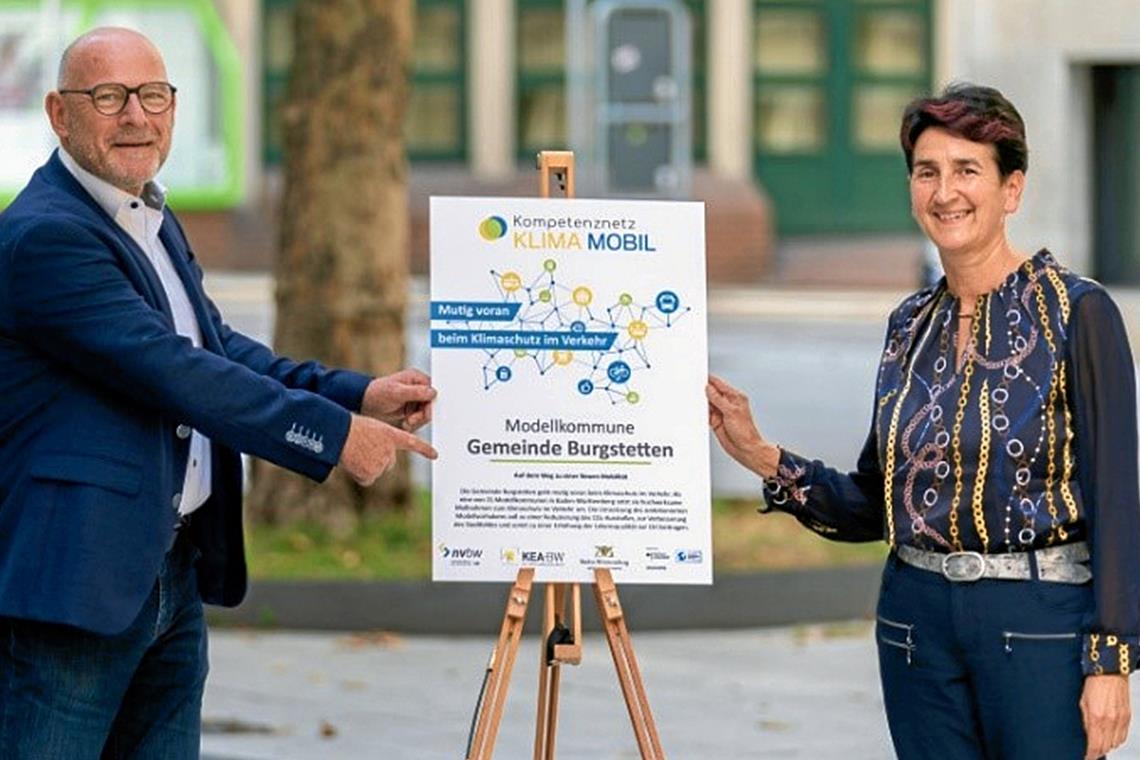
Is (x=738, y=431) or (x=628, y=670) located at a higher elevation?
(x=738, y=431)

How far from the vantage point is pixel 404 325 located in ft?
41.7

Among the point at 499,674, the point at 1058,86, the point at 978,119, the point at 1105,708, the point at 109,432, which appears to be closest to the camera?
the point at 1105,708

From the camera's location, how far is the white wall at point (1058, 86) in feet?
74.3

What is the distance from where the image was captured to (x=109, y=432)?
209 inches

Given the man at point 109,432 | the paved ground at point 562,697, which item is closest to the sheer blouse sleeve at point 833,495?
the man at point 109,432

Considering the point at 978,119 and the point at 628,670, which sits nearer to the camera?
the point at 978,119

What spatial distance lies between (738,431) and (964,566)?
33.1 inches

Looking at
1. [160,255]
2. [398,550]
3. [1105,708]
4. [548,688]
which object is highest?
[160,255]

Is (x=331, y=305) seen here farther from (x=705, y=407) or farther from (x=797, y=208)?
(x=797, y=208)

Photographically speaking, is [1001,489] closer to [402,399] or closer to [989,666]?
[989,666]

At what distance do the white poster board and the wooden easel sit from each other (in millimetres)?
94

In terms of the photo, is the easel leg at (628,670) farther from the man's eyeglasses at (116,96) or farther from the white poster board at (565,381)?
the man's eyeglasses at (116,96)

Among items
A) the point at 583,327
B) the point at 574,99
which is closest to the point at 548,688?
the point at 583,327

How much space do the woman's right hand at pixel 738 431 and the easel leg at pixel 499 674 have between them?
53 centimetres
